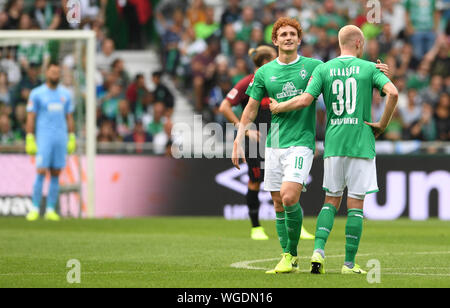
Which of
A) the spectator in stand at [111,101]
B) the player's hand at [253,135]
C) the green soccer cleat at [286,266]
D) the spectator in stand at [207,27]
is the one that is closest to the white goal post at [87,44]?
the spectator in stand at [111,101]

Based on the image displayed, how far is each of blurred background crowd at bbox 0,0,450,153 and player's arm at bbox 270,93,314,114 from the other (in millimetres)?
11136

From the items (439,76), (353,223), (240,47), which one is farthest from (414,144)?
(353,223)

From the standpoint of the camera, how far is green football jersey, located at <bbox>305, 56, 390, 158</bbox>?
28.5ft

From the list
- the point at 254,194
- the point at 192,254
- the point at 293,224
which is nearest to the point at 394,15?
the point at 254,194

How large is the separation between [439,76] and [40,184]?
8.97m

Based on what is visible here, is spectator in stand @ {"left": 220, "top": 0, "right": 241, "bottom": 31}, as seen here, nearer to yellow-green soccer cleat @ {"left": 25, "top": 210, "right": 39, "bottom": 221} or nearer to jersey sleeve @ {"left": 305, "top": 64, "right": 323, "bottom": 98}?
yellow-green soccer cleat @ {"left": 25, "top": 210, "right": 39, "bottom": 221}

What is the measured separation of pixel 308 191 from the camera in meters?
19.2

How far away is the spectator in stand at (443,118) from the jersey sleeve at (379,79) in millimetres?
12207

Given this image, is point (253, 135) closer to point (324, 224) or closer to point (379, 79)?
point (324, 224)

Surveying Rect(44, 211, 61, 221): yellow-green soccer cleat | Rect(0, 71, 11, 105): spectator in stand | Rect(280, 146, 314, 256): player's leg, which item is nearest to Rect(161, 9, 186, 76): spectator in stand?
Rect(0, 71, 11, 105): spectator in stand

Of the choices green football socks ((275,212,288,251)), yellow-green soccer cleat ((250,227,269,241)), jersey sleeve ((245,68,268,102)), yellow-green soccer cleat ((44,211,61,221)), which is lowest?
yellow-green soccer cleat ((44,211,61,221))

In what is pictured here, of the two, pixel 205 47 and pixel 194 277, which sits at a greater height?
pixel 205 47

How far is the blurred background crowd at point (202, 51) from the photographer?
20.7m
